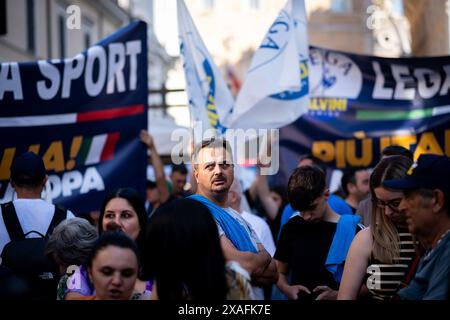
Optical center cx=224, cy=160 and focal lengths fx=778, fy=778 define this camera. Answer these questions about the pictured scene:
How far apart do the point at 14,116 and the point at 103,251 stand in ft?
12.3

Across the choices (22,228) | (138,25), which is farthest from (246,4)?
(22,228)

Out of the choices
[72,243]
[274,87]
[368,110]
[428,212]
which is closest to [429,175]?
[428,212]

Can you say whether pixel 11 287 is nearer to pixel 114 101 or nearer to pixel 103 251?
pixel 103 251

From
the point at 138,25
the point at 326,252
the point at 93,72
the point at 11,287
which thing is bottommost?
the point at 326,252

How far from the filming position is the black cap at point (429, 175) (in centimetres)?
328

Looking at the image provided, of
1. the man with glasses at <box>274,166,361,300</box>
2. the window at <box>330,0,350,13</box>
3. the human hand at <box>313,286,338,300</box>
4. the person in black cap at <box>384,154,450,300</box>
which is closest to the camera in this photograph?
the person in black cap at <box>384,154,450,300</box>

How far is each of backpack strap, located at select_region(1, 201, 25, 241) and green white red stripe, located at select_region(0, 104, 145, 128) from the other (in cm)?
183

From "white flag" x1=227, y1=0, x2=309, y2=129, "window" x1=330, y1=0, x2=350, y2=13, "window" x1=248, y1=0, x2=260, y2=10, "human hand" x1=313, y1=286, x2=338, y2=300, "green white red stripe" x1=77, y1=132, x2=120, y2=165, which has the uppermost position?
"window" x1=248, y1=0, x2=260, y2=10

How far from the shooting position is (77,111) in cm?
713

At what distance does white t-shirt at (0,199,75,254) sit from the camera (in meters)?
5.03

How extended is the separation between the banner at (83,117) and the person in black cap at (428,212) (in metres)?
4.11

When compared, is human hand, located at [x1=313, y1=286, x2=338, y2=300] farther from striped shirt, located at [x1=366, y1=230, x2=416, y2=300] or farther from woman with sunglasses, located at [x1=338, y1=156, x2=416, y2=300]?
striped shirt, located at [x1=366, y1=230, x2=416, y2=300]

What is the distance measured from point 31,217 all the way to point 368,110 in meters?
4.94

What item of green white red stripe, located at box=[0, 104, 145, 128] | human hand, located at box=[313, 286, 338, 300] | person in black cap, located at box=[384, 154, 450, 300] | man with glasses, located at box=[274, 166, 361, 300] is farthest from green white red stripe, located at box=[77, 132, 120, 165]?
person in black cap, located at box=[384, 154, 450, 300]
